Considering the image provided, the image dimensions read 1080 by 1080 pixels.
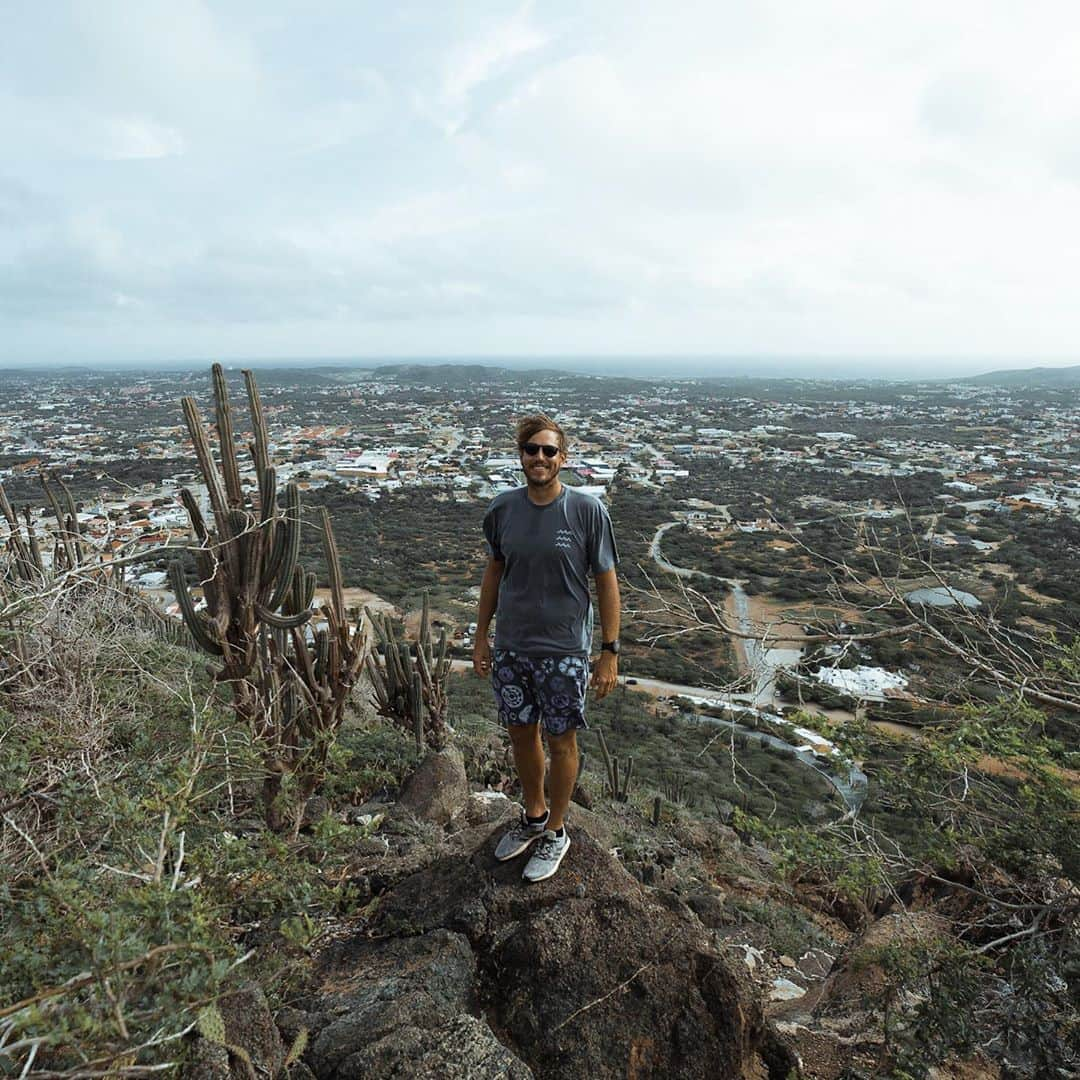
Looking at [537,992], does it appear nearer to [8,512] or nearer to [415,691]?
[415,691]

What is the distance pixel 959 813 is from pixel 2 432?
66667 mm

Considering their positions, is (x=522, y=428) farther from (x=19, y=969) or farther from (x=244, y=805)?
(x=244, y=805)

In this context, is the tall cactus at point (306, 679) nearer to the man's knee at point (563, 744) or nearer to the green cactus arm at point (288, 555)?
the green cactus arm at point (288, 555)

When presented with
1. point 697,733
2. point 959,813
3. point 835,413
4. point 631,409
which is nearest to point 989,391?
point 835,413

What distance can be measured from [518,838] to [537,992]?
0.62 m

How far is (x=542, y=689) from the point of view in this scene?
2.60 meters

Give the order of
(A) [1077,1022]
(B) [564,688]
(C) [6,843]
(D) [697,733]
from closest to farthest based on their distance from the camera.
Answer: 1. (A) [1077,1022]
2. (C) [6,843]
3. (B) [564,688]
4. (D) [697,733]

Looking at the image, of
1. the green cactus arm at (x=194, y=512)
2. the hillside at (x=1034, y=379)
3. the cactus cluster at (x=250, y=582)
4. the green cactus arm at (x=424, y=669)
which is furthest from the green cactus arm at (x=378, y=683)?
the hillside at (x=1034, y=379)

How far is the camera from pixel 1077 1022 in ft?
7.13

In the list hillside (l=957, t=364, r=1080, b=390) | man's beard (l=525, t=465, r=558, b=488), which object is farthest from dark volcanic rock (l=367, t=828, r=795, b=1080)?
hillside (l=957, t=364, r=1080, b=390)

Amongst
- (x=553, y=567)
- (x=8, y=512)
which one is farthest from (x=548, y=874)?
(x=8, y=512)

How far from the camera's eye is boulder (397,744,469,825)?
16.6ft

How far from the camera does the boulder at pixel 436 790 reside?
5062 millimetres

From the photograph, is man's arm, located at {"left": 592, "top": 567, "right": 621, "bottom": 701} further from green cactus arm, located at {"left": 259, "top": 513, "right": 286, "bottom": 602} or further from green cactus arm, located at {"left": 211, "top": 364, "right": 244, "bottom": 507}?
green cactus arm, located at {"left": 211, "top": 364, "right": 244, "bottom": 507}
